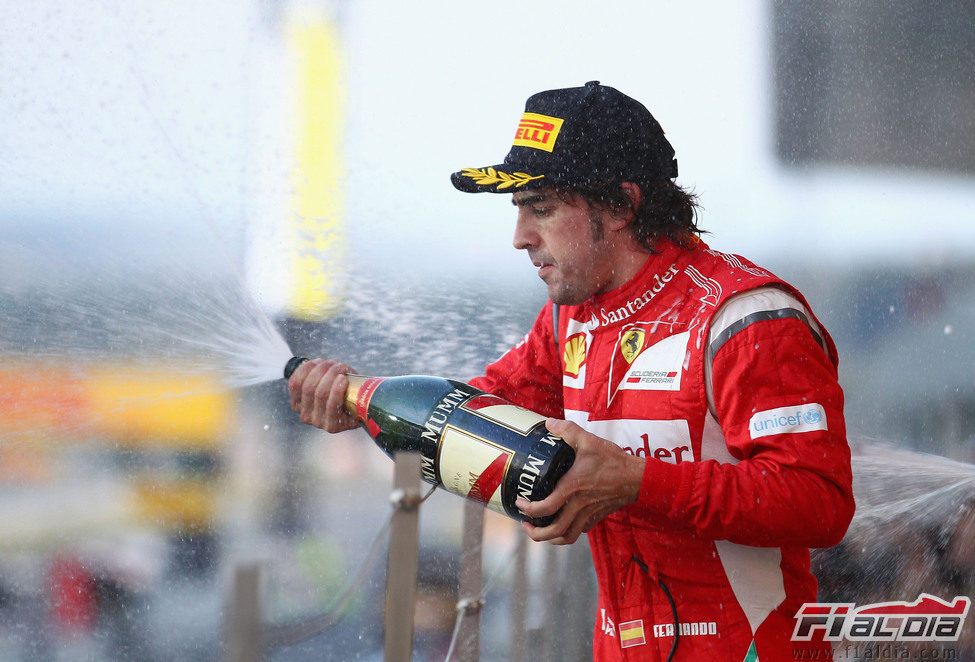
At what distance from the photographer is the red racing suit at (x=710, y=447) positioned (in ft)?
3.86

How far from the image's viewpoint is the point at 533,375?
1.69 meters

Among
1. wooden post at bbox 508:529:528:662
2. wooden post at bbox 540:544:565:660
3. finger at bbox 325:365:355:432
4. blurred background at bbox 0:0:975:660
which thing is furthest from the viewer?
blurred background at bbox 0:0:975:660

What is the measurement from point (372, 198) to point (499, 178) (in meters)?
1.90

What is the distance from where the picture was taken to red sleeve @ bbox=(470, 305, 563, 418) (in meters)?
1.69

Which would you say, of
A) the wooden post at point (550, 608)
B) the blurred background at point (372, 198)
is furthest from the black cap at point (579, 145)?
the blurred background at point (372, 198)

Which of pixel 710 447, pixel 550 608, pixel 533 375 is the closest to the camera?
pixel 710 447

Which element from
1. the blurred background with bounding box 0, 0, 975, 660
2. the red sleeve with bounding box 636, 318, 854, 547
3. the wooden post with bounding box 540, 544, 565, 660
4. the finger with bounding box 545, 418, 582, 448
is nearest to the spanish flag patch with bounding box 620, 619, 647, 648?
the red sleeve with bounding box 636, 318, 854, 547

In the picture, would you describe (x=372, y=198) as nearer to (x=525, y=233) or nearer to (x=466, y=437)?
(x=525, y=233)

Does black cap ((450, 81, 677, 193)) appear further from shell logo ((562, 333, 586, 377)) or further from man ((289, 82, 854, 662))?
shell logo ((562, 333, 586, 377))

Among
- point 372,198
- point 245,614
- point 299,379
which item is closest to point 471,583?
point 299,379

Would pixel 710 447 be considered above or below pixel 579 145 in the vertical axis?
below

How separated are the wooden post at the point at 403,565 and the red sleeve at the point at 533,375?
71 cm

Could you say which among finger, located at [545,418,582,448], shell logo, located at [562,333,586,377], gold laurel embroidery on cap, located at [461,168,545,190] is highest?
gold laurel embroidery on cap, located at [461,168,545,190]

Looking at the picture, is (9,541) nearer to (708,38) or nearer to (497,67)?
(497,67)
